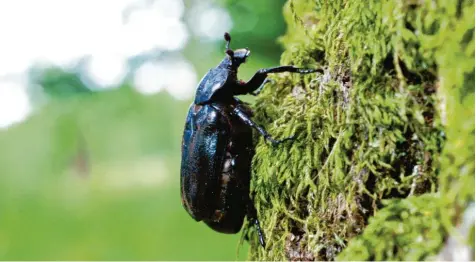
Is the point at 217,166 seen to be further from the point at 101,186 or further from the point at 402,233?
the point at 101,186

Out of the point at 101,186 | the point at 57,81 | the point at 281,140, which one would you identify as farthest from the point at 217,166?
the point at 57,81

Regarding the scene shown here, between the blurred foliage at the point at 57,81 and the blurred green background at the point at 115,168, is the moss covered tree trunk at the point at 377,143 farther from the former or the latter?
the blurred foliage at the point at 57,81

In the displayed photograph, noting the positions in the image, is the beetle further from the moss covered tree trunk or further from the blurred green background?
the blurred green background

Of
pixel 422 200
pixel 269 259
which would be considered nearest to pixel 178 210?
pixel 269 259

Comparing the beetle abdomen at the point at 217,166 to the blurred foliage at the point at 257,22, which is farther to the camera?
the blurred foliage at the point at 257,22

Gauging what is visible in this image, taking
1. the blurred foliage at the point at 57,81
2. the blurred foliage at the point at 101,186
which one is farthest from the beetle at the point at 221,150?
the blurred foliage at the point at 57,81
